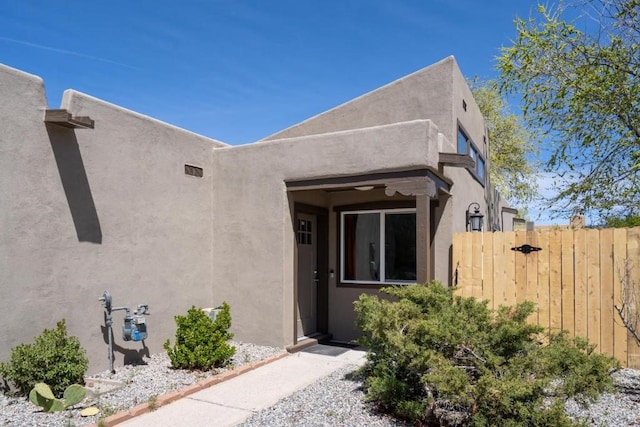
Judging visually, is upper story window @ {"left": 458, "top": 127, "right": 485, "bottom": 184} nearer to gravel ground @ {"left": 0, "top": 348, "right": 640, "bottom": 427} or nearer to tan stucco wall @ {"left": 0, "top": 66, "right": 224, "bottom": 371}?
gravel ground @ {"left": 0, "top": 348, "right": 640, "bottom": 427}

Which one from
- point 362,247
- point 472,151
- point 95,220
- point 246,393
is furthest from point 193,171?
point 472,151

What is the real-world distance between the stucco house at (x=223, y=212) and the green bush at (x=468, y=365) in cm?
184

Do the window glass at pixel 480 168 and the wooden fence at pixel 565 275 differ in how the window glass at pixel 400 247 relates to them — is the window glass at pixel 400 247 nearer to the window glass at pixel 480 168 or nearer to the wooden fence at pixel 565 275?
the wooden fence at pixel 565 275

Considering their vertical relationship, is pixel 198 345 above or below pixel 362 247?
below

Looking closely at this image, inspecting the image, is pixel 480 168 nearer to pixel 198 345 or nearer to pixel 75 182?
pixel 198 345

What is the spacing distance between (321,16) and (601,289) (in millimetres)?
9058

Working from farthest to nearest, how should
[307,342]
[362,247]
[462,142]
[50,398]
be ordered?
[462,142], [362,247], [307,342], [50,398]

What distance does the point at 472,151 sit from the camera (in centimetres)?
1069

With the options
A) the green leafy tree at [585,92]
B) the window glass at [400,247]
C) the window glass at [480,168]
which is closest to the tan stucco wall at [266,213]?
the window glass at [400,247]

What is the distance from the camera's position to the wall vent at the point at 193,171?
7824 millimetres

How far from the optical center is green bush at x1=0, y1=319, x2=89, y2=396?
195 inches

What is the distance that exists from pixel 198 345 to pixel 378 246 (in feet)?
12.9

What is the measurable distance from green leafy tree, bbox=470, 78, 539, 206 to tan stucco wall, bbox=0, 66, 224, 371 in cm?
1777

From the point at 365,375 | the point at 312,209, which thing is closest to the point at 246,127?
the point at 312,209
